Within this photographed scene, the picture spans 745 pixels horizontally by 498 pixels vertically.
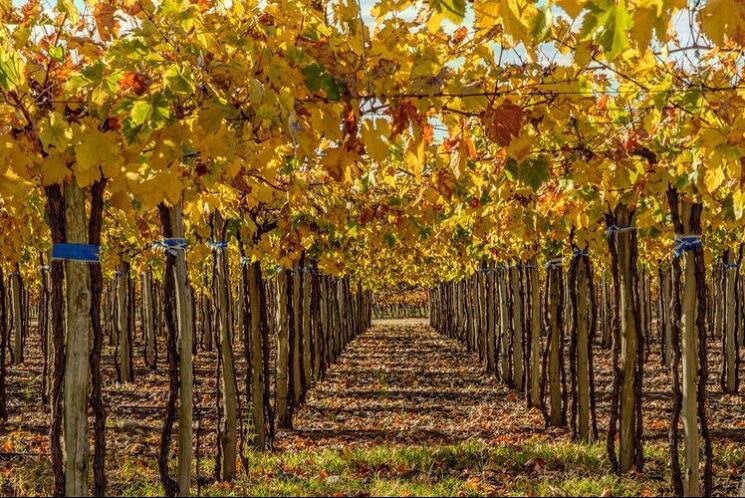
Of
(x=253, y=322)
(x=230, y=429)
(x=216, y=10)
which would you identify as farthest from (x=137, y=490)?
(x=216, y=10)

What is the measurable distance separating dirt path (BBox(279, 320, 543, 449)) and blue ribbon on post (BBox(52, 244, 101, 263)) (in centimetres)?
→ 550

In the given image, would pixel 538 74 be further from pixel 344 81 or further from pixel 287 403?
pixel 287 403

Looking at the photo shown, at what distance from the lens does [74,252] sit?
147 inches

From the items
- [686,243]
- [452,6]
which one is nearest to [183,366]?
Answer: [452,6]

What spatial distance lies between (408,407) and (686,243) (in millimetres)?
7124

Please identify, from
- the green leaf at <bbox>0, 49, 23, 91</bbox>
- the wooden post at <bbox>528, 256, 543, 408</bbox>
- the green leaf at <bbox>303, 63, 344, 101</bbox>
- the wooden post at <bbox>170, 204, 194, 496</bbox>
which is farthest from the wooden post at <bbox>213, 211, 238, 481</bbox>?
the wooden post at <bbox>528, 256, 543, 408</bbox>

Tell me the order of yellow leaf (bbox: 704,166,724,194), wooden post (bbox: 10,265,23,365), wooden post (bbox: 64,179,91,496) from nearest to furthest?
wooden post (bbox: 64,179,91,496), yellow leaf (bbox: 704,166,724,194), wooden post (bbox: 10,265,23,365)

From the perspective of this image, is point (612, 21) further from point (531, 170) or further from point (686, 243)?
point (686, 243)

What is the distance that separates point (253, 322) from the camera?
8.07 meters

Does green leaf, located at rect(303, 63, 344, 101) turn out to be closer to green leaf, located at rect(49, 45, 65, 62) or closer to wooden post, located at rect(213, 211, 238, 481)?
green leaf, located at rect(49, 45, 65, 62)

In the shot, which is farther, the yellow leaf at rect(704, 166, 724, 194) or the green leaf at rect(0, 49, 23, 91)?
the yellow leaf at rect(704, 166, 724, 194)

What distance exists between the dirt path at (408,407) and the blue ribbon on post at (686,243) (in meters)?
4.35

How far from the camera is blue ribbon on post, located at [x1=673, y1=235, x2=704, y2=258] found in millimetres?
5316

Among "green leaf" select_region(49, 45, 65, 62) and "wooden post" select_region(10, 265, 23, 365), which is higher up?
"green leaf" select_region(49, 45, 65, 62)
